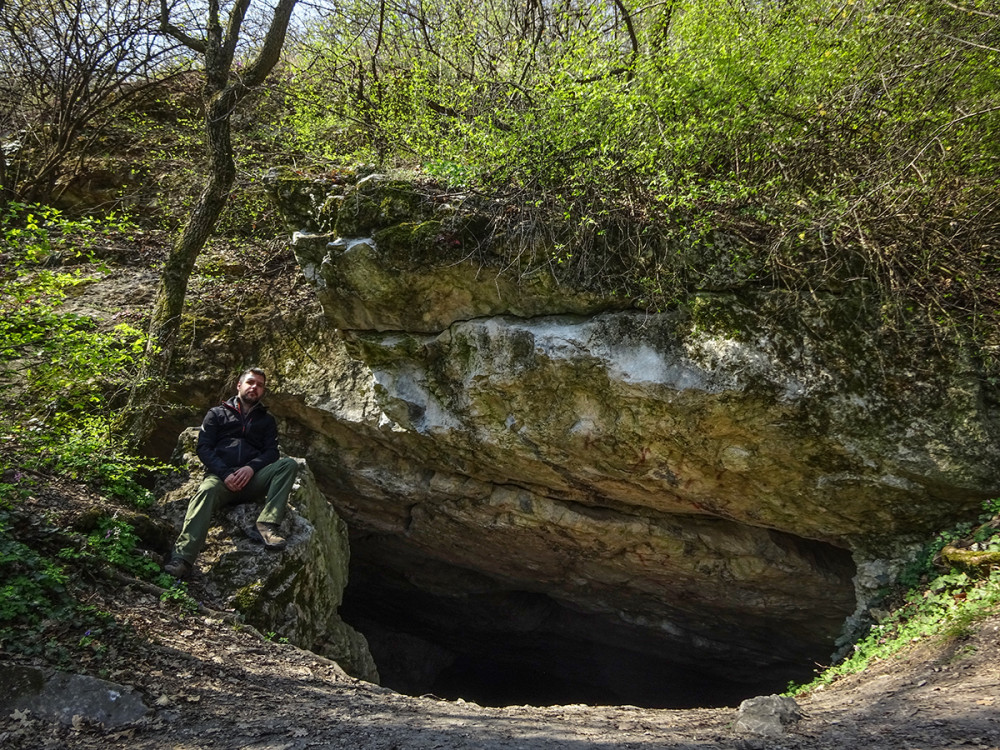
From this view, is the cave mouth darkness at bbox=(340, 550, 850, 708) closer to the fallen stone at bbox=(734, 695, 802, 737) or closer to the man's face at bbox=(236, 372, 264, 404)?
the man's face at bbox=(236, 372, 264, 404)

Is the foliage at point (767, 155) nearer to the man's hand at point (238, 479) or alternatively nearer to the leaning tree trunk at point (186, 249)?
the leaning tree trunk at point (186, 249)

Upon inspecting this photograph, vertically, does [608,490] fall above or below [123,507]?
above

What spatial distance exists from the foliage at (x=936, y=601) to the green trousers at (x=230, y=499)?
431 centimetres

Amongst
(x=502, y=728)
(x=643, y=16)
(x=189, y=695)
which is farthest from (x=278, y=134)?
(x=502, y=728)

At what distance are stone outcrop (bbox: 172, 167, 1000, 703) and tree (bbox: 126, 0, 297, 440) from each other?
41.8 inches

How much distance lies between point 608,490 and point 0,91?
9.89m

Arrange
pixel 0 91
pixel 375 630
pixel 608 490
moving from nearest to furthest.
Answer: pixel 608 490 < pixel 0 91 < pixel 375 630

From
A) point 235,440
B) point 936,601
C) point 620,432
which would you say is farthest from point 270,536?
point 936,601

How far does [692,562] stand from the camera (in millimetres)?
6246

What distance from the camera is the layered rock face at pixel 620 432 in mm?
4586

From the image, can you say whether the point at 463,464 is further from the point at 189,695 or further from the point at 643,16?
the point at 643,16

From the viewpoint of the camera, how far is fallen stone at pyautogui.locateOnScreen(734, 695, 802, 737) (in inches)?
115

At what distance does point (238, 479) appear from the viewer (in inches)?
191

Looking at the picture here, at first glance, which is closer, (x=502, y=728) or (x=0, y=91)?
(x=502, y=728)
